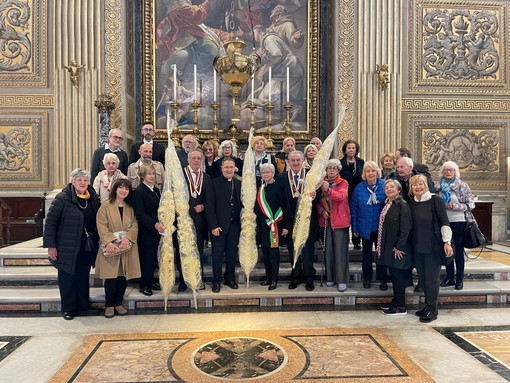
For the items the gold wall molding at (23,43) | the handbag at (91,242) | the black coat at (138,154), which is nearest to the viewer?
the handbag at (91,242)

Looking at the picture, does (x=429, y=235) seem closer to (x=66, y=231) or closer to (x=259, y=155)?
(x=259, y=155)

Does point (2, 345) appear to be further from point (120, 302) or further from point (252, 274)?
Result: point (252, 274)

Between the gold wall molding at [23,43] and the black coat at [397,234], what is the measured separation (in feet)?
22.9

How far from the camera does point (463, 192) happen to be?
478 cm

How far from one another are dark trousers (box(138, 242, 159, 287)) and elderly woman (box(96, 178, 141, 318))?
0.26m

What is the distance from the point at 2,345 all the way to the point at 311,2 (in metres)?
7.83

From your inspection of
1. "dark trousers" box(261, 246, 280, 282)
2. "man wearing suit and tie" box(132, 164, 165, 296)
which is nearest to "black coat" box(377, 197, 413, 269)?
"dark trousers" box(261, 246, 280, 282)

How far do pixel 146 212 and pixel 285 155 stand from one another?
223 centimetres

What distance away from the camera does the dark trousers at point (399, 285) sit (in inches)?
169

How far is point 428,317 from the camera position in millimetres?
4141

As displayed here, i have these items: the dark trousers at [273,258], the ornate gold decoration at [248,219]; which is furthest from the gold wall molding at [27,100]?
the dark trousers at [273,258]

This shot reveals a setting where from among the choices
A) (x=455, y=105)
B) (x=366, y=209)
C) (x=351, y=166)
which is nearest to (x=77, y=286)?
(x=366, y=209)

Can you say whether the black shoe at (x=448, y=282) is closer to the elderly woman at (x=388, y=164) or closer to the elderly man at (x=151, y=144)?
the elderly woman at (x=388, y=164)

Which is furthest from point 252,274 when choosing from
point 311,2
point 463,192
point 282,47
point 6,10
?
point 6,10
